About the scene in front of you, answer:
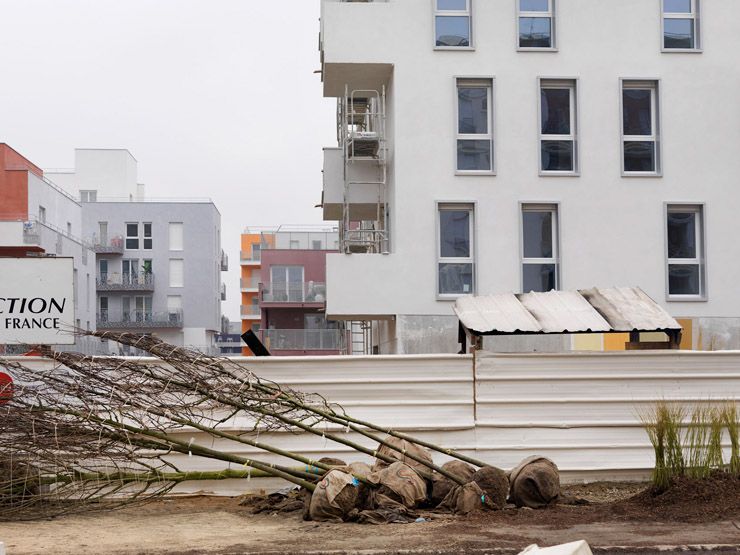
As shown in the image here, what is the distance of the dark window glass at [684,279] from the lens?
81.7 feet

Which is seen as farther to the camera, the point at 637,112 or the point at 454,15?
the point at 637,112

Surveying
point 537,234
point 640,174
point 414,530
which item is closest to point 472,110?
point 537,234

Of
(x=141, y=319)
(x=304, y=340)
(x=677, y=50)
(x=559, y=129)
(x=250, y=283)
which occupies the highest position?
(x=677, y=50)

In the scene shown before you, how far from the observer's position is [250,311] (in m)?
107

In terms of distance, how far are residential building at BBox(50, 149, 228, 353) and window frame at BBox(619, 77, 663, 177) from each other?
74.6 metres

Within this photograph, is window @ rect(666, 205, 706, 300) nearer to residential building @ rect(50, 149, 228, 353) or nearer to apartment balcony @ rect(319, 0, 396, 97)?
apartment balcony @ rect(319, 0, 396, 97)

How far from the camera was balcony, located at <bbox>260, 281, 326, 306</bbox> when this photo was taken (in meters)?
79.9

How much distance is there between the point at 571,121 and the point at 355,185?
5498mm

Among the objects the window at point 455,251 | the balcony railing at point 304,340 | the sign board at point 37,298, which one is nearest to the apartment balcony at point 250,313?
the balcony railing at point 304,340

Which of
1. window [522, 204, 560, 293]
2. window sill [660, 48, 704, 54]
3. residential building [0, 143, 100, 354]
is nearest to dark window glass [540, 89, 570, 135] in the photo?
window [522, 204, 560, 293]

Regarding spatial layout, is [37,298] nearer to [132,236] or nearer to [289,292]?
[289,292]

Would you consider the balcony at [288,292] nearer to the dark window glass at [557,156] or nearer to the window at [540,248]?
the window at [540,248]

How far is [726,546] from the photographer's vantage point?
10.2 metres

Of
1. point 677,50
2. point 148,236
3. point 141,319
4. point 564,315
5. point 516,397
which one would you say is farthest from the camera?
point 148,236
